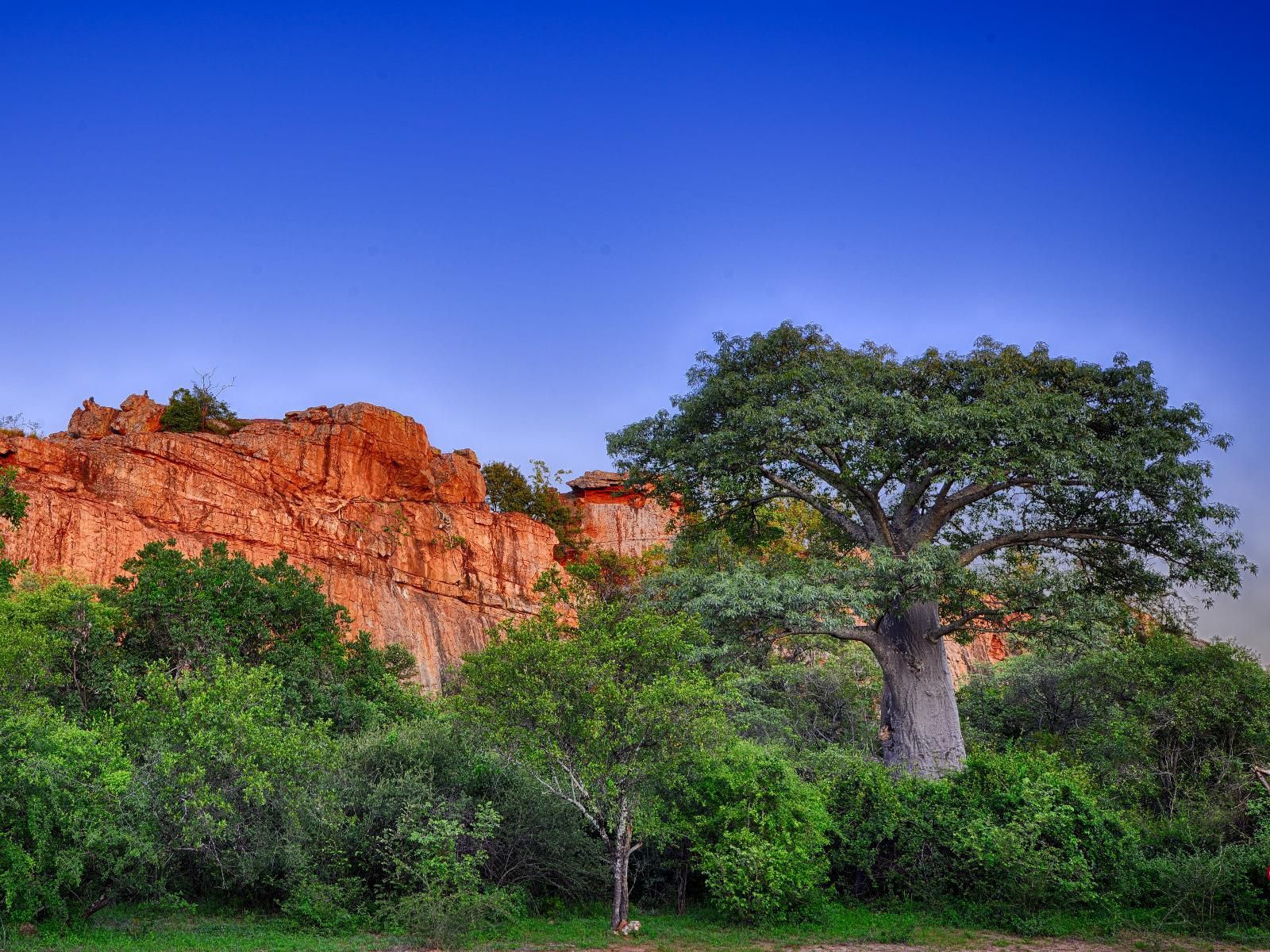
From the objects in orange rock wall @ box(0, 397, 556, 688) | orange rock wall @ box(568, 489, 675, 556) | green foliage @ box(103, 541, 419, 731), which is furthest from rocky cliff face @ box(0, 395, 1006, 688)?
green foliage @ box(103, 541, 419, 731)

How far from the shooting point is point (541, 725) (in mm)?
14742

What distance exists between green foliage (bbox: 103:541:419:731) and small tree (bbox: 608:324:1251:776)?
9.81 m

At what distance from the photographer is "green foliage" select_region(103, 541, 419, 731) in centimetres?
2420

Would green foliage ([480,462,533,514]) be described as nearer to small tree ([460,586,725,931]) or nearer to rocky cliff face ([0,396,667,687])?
rocky cliff face ([0,396,667,687])

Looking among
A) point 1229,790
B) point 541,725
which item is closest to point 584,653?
point 541,725

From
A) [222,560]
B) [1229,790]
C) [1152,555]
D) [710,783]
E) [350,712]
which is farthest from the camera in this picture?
[222,560]

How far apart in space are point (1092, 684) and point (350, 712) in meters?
19.6

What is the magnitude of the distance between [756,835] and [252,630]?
15969mm

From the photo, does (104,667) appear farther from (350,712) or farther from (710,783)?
(710,783)

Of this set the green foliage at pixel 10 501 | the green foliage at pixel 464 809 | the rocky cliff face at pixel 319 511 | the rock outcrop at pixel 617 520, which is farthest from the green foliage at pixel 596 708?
the rock outcrop at pixel 617 520

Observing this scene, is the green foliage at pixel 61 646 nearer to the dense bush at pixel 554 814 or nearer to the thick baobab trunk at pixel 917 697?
the dense bush at pixel 554 814

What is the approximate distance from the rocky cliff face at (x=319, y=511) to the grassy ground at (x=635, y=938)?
25950 millimetres

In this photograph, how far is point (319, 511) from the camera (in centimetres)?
4778

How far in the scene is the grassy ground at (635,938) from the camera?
45.1ft
